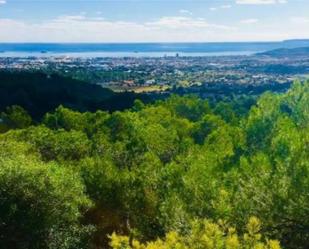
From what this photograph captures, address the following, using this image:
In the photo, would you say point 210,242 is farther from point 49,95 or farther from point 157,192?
point 49,95

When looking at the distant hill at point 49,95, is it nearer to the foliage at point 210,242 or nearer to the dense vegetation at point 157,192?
the dense vegetation at point 157,192

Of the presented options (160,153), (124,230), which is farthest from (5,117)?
(124,230)

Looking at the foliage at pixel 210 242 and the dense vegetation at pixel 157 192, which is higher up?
the foliage at pixel 210 242

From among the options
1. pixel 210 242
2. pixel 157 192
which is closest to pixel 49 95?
pixel 157 192

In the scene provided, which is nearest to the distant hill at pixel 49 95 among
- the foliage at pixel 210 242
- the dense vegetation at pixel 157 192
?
the dense vegetation at pixel 157 192

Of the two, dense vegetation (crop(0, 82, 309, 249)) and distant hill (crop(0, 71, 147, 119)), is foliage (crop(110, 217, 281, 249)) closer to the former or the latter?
dense vegetation (crop(0, 82, 309, 249))

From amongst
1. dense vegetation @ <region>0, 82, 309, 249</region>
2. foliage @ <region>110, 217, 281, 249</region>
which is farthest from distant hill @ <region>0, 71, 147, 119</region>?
foliage @ <region>110, 217, 281, 249</region>
